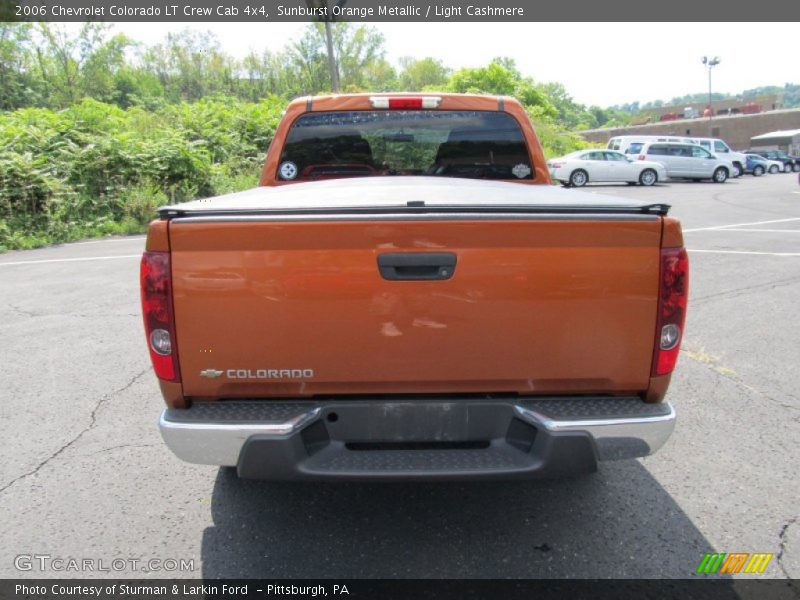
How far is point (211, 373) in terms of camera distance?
90.6 inches

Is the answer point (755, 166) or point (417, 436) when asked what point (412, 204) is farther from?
point (755, 166)

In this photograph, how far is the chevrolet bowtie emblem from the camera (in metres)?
2.30

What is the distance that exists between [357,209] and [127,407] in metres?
2.92

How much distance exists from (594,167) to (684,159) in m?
7.48

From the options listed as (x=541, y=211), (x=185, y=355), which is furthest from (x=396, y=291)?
(x=185, y=355)

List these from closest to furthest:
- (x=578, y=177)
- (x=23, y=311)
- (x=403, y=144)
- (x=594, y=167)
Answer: (x=403, y=144) < (x=23, y=311) < (x=594, y=167) < (x=578, y=177)

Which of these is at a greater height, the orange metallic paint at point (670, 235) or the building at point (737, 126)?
the building at point (737, 126)

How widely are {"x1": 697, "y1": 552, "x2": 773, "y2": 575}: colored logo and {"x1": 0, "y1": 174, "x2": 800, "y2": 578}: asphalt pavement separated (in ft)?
0.12

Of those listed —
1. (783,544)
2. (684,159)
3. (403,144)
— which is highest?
(684,159)

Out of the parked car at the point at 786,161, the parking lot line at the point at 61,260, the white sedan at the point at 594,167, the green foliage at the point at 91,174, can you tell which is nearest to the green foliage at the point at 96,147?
the green foliage at the point at 91,174

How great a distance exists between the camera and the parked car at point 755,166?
37281mm

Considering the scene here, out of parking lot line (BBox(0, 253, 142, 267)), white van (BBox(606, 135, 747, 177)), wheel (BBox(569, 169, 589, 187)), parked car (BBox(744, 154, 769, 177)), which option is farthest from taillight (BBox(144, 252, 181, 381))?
parked car (BBox(744, 154, 769, 177))

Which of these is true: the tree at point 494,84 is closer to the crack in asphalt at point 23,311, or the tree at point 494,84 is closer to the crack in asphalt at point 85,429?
the crack in asphalt at point 23,311

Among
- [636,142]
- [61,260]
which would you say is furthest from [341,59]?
[61,260]
